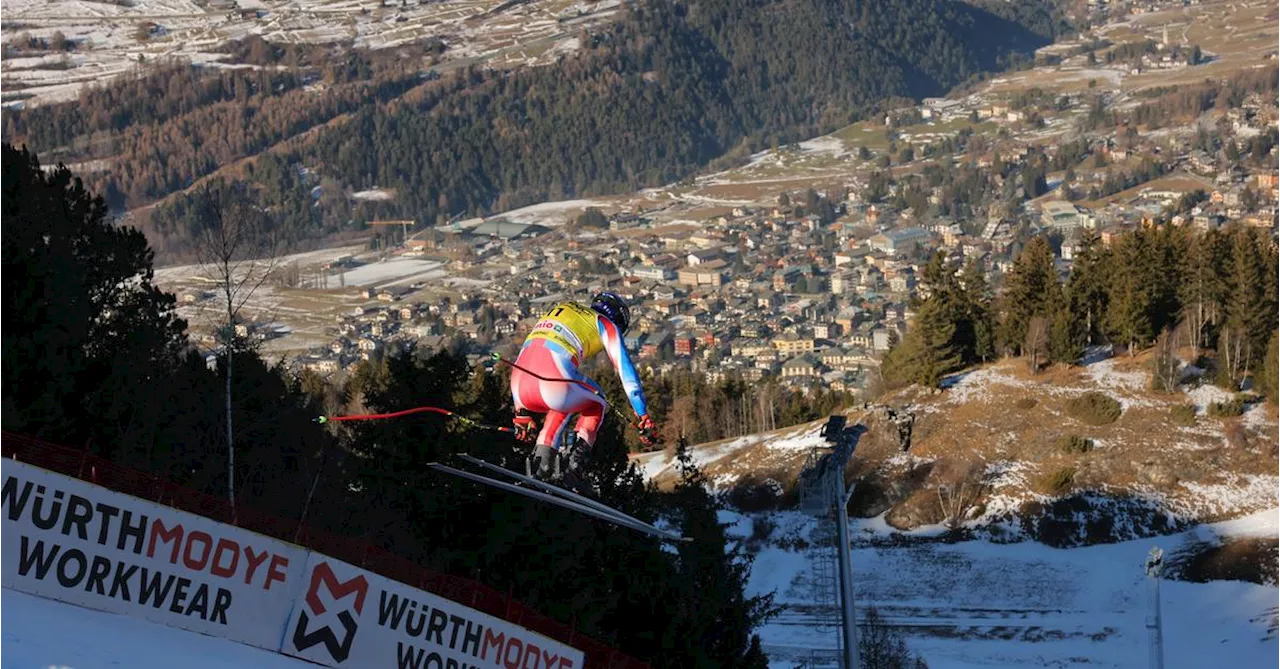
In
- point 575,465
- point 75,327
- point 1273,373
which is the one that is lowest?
point 1273,373

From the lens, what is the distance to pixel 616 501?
19.3m

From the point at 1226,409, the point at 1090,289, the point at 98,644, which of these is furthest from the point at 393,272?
the point at 98,644

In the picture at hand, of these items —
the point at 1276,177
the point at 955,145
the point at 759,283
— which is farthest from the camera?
the point at 955,145

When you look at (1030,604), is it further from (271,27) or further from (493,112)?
(271,27)

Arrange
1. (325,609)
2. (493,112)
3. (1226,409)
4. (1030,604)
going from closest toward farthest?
(325,609)
(1030,604)
(1226,409)
(493,112)

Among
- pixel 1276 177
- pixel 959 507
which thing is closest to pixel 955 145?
pixel 1276 177

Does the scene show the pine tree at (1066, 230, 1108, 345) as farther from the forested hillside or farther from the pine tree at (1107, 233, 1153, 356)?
the forested hillside

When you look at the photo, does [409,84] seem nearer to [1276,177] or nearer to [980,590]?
[1276,177]

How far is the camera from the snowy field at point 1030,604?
87.4ft

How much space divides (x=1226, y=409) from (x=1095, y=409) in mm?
3002

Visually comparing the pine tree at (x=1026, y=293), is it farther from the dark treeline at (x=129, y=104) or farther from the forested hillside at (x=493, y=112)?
the dark treeline at (x=129, y=104)

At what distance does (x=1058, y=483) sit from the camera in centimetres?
3394

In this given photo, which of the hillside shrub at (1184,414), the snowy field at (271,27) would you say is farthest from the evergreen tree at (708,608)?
the snowy field at (271,27)

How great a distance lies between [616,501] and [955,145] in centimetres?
13366
